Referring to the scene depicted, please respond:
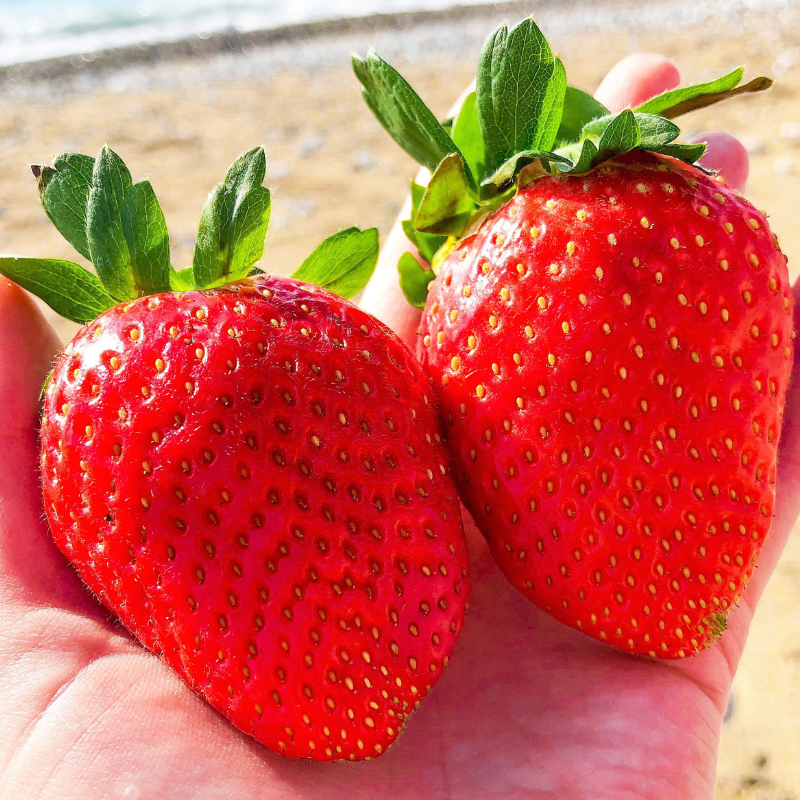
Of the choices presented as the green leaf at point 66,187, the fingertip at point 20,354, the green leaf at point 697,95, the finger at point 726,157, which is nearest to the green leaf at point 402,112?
the green leaf at point 697,95

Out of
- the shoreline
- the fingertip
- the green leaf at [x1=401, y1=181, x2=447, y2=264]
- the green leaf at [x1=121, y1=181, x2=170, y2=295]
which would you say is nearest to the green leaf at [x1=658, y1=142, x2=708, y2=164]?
the green leaf at [x1=401, y1=181, x2=447, y2=264]

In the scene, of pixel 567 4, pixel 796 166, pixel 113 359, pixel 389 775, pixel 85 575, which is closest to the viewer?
pixel 113 359

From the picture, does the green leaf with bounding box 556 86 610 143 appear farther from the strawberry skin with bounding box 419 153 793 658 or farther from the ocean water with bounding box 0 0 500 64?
the ocean water with bounding box 0 0 500 64

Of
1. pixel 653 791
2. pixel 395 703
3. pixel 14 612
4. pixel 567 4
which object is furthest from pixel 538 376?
pixel 567 4

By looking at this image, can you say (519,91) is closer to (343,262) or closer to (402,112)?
(402,112)

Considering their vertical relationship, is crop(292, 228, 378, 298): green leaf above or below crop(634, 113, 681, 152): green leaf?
below

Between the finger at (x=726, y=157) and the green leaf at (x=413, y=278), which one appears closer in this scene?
the green leaf at (x=413, y=278)

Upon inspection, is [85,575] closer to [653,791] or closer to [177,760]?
[177,760]

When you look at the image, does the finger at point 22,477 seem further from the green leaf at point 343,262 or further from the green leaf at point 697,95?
the green leaf at point 697,95
